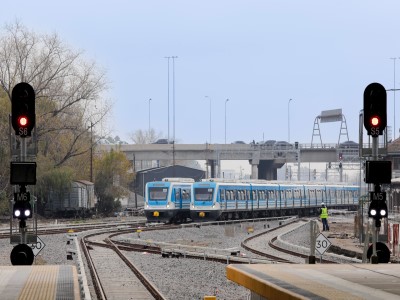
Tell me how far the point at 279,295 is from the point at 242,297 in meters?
14.3

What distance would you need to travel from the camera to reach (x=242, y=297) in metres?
21.4

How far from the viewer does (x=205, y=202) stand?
63938mm

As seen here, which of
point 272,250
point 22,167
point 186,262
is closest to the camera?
point 22,167

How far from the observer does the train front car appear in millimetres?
63812

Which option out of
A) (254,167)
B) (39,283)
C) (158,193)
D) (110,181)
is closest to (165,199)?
(158,193)

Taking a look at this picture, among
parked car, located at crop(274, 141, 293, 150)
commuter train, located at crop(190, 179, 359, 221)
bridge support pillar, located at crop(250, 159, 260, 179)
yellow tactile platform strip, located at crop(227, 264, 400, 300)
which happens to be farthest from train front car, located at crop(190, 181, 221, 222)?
yellow tactile platform strip, located at crop(227, 264, 400, 300)

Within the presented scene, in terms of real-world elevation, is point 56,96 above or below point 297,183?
above

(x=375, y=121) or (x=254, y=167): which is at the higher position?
(x=254, y=167)

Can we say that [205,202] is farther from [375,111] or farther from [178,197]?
[375,111]

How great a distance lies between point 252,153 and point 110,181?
27.4 m

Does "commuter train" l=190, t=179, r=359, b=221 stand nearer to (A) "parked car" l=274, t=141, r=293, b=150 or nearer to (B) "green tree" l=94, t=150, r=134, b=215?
(B) "green tree" l=94, t=150, r=134, b=215

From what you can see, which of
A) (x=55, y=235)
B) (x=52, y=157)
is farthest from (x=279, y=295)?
(x=52, y=157)

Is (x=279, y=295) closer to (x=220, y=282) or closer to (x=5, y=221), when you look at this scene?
(x=220, y=282)

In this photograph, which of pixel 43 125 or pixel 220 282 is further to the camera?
pixel 43 125
